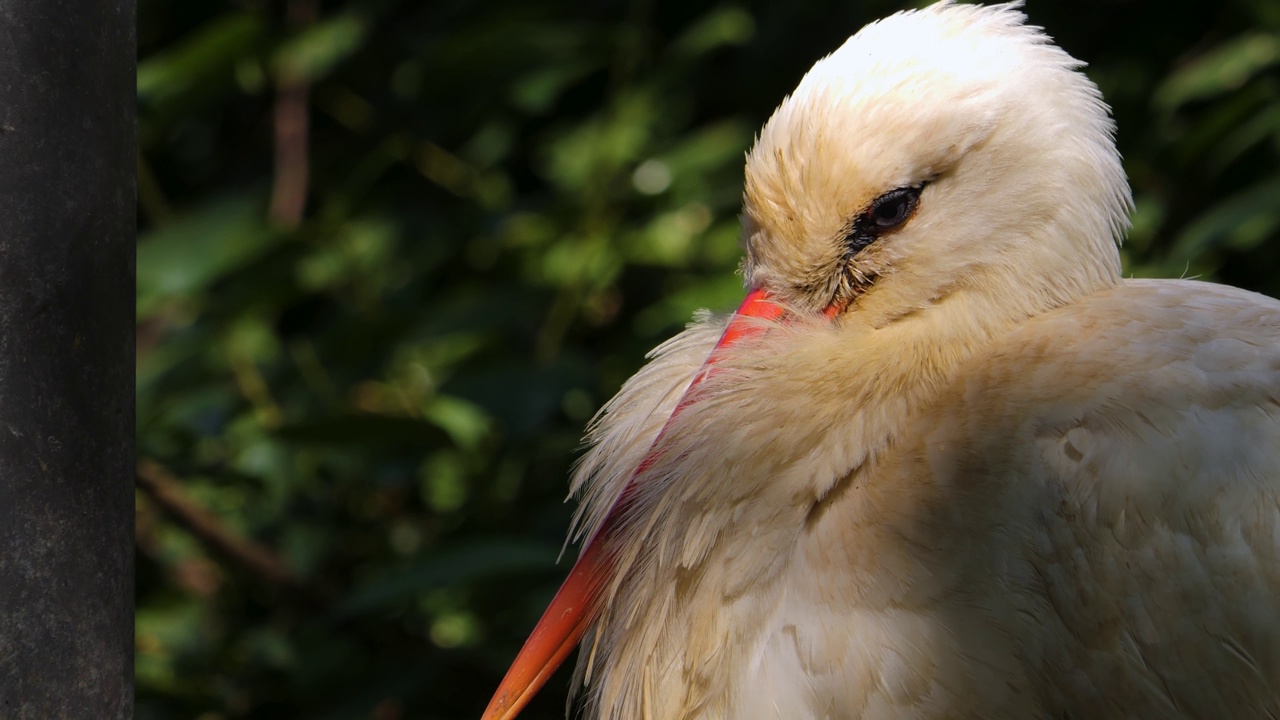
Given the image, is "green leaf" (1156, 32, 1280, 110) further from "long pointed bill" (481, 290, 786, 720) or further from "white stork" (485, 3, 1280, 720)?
"long pointed bill" (481, 290, 786, 720)

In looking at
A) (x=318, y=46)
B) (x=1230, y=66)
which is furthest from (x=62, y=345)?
(x=1230, y=66)

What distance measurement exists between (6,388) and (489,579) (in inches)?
46.4

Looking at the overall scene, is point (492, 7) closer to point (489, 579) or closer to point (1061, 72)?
point (489, 579)

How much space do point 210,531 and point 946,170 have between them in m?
1.43

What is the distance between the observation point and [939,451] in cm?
102

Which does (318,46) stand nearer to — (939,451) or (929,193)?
(929,193)

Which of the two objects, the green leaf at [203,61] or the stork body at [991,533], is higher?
the green leaf at [203,61]

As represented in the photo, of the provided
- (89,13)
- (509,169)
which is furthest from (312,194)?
(89,13)

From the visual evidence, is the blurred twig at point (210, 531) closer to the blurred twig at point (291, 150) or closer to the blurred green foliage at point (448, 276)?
the blurred green foliage at point (448, 276)

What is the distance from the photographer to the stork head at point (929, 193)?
1.11 meters

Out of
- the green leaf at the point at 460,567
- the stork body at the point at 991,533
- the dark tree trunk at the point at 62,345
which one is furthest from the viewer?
the green leaf at the point at 460,567

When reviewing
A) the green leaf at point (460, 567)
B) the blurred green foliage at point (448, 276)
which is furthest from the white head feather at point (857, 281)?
the blurred green foliage at point (448, 276)

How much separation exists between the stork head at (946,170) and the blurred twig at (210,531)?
47.7 inches

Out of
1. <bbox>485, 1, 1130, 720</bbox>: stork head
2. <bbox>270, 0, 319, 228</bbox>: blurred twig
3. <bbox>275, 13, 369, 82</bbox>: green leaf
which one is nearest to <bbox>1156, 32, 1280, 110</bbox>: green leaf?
<bbox>485, 1, 1130, 720</bbox>: stork head
